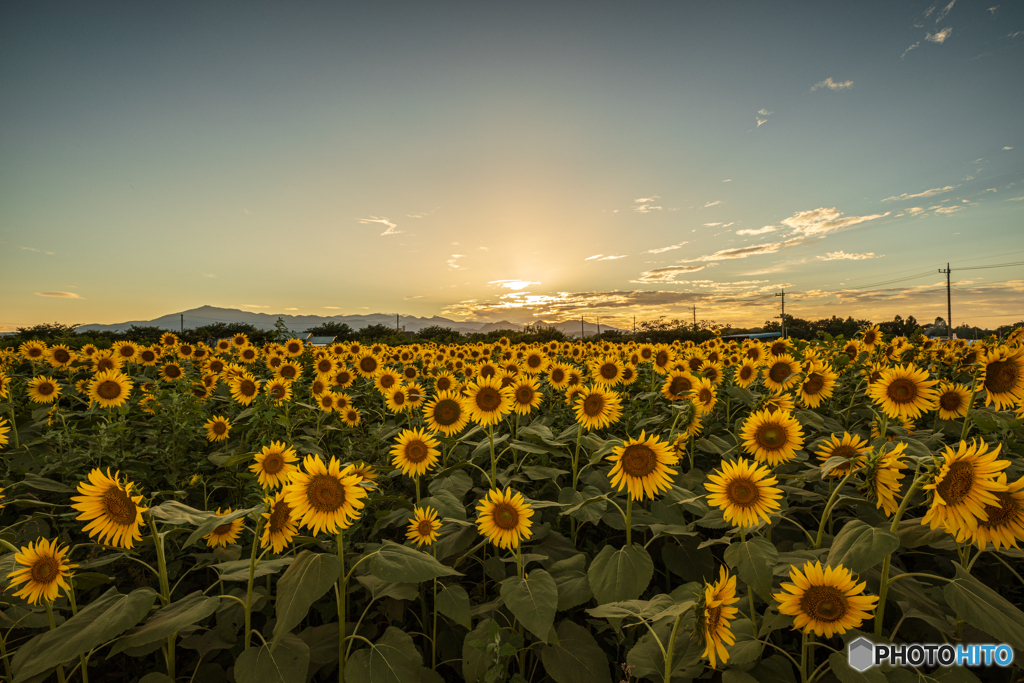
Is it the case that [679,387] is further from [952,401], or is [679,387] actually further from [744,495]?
[744,495]

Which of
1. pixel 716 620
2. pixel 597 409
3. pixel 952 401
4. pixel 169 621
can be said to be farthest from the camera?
pixel 952 401

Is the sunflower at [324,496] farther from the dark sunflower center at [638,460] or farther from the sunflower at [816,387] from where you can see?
the sunflower at [816,387]

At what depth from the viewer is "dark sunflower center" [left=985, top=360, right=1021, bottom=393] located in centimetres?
296

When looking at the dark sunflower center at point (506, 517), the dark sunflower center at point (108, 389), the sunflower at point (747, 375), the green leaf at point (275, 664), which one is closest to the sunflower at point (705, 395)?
the sunflower at point (747, 375)

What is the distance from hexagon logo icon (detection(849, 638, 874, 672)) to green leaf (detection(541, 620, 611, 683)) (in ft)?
3.12

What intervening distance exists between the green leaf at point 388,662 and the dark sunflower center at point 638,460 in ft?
4.46

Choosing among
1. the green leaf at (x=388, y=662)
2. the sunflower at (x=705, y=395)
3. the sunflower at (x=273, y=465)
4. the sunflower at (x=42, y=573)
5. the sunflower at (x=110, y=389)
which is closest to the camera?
the green leaf at (x=388, y=662)

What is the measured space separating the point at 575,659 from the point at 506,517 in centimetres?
71

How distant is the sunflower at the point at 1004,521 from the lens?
1622 mm

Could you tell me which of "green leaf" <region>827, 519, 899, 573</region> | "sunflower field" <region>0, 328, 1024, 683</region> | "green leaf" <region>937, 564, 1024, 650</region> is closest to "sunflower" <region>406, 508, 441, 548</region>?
"sunflower field" <region>0, 328, 1024, 683</region>

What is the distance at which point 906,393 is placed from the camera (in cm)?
326

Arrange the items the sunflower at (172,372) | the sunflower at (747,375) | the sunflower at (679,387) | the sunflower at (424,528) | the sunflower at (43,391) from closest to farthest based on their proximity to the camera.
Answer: the sunflower at (424,528), the sunflower at (679,387), the sunflower at (747,375), the sunflower at (43,391), the sunflower at (172,372)

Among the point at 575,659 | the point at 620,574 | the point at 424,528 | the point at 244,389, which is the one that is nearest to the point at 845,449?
the point at 620,574

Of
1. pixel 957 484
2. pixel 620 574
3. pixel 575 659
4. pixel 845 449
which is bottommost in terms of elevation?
pixel 575 659
